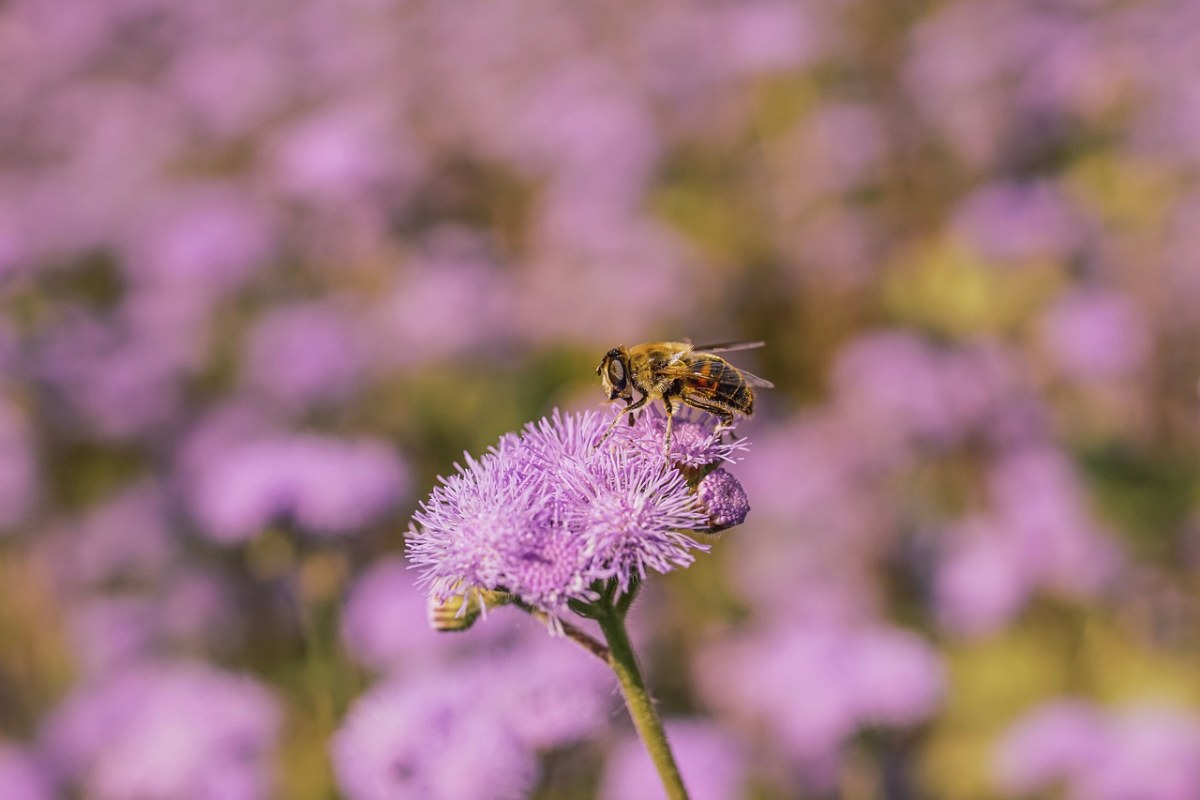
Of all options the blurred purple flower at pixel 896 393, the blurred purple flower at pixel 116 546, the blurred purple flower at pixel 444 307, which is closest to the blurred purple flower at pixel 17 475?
the blurred purple flower at pixel 116 546

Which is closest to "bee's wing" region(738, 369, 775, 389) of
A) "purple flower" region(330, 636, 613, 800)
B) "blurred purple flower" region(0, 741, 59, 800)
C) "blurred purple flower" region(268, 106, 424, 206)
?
"purple flower" region(330, 636, 613, 800)

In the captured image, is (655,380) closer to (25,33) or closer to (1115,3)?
(1115,3)

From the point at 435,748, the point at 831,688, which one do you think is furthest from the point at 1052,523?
the point at 435,748

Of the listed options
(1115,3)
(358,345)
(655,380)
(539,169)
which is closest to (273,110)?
(539,169)

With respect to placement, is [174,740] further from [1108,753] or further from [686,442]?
[1108,753]

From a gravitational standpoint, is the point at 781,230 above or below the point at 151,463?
above

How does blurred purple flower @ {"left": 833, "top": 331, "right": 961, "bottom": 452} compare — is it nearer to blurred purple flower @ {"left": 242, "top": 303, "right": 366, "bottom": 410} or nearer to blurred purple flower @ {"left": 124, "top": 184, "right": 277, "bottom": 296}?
blurred purple flower @ {"left": 242, "top": 303, "right": 366, "bottom": 410}

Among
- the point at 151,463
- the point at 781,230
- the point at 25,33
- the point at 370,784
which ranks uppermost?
the point at 25,33
